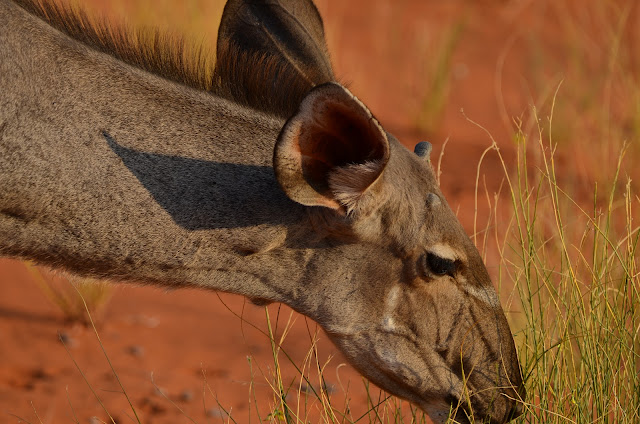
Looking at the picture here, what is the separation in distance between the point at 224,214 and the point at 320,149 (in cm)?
44

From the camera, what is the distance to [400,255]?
134 inches

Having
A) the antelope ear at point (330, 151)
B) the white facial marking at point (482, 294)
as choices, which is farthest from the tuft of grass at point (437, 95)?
the antelope ear at point (330, 151)

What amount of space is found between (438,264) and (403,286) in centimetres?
16

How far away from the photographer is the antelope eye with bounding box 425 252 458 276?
11.1ft

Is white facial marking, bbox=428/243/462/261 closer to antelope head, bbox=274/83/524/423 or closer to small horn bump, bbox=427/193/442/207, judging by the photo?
antelope head, bbox=274/83/524/423

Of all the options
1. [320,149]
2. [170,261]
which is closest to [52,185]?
[170,261]

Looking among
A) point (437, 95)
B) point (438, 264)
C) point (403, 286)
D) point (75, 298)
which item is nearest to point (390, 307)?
point (403, 286)

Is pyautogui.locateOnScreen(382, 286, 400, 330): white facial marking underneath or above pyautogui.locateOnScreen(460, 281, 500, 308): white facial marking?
underneath

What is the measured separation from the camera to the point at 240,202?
3363mm

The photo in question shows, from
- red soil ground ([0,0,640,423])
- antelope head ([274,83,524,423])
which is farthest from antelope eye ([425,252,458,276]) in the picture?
red soil ground ([0,0,640,423])

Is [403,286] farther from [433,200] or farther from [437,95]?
[437,95]

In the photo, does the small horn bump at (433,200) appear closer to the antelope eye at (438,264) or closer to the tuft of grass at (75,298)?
the antelope eye at (438,264)

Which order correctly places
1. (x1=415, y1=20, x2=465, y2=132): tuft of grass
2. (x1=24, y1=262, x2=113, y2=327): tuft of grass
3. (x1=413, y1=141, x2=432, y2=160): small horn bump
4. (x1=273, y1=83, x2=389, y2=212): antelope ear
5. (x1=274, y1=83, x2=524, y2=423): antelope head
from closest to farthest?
(x1=273, y1=83, x2=389, y2=212): antelope ear < (x1=274, y1=83, x2=524, y2=423): antelope head < (x1=413, y1=141, x2=432, y2=160): small horn bump < (x1=24, y1=262, x2=113, y2=327): tuft of grass < (x1=415, y1=20, x2=465, y2=132): tuft of grass

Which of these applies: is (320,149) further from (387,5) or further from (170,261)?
(387,5)
